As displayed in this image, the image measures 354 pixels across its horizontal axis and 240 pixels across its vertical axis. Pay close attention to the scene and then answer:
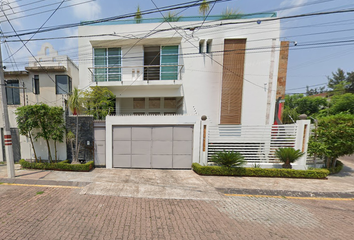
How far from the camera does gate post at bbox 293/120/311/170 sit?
605 centimetres

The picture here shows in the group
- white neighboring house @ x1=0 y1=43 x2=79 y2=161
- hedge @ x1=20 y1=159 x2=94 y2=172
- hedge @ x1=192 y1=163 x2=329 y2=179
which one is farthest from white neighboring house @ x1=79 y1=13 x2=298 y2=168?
hedge @ x1=20 y1=159 x2=94 y2=172

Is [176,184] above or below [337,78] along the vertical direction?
below

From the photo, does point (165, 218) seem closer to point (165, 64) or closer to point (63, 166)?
point (63, 166)

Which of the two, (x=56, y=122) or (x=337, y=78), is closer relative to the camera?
(x=56, y=122)

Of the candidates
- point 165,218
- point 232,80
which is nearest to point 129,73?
point 232,80

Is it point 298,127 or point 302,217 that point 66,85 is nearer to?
point 302,217

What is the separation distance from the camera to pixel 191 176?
562 centimetres

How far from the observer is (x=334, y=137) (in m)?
5.84

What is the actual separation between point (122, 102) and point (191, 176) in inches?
334

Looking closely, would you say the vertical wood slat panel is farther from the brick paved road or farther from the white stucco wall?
the brick paved road

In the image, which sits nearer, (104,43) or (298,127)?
(298,127)

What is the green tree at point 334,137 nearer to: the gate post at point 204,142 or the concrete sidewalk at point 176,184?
the concrete sidewalk at point 176,184

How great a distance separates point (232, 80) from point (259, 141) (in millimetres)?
4137

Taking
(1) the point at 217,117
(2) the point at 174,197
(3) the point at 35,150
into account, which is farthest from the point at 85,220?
(1) the point at 217,117
